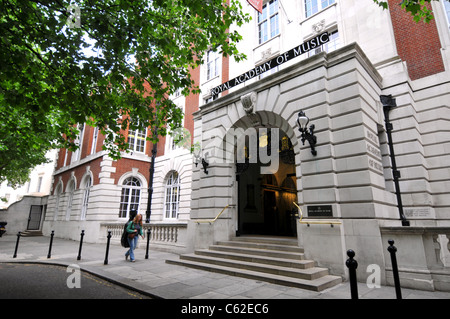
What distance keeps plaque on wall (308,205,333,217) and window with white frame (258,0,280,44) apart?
427 inches

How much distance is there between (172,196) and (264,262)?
47.0 ft

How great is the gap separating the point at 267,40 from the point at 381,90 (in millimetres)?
7027

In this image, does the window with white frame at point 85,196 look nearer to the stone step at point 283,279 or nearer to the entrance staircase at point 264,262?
the entrance staircase at point 264,262

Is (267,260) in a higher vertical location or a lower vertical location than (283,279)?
higher

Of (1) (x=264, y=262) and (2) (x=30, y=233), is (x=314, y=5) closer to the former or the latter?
(1) (x=264, y=262)

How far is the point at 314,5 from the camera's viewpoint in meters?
13.5

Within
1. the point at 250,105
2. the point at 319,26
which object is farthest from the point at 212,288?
the point at 319,26

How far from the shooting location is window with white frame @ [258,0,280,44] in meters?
14.9

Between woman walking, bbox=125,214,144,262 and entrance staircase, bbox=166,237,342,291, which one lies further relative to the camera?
woman walking, bbox=125,214,144,262

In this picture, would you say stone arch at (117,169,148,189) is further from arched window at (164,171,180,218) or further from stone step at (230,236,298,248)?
stone step at (230,236,298,248)

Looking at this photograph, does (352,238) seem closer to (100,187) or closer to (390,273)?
(390,273)

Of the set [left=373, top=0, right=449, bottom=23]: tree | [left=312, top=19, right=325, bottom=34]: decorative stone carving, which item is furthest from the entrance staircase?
[left=312, top=19, right=325, bottom=34]: decorative stone carving

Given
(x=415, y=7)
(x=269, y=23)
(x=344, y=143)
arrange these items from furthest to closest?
(x=269, y=23) < (x=344, y=143) < (x=415, y=7)
